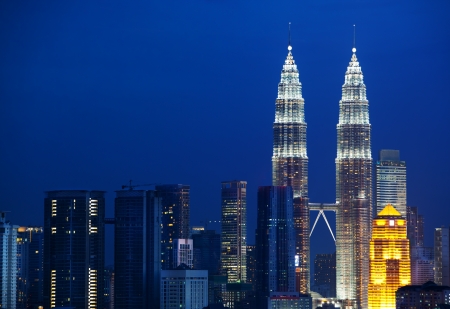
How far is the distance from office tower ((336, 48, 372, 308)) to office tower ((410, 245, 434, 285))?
3.20 m

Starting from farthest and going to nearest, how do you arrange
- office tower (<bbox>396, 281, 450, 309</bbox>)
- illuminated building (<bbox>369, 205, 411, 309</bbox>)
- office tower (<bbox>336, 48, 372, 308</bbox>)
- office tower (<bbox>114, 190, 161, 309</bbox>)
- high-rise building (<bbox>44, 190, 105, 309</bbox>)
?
1. office tower (<bbox>336, 48, 372, 308</bbox>)
2. illuminated building (<bbox>369, 205, 411, 309</bbox>)
3. office tower (<bbox>114, 190, 161, 309</bbox>)
4. office tower (<bbox>396, 281, 450, 309</bbox>)
5. high-rise building (<bbox>44, 190, 105, 309</bbox>)

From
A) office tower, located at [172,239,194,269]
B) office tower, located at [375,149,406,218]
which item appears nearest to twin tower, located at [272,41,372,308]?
office tower, located at [375,149,406,218]

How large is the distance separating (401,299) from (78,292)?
1879 cm

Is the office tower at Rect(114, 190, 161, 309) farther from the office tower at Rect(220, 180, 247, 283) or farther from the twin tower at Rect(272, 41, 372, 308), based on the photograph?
the twin tower at Rect(272, 41, 372, 308)

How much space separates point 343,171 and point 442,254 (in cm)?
911

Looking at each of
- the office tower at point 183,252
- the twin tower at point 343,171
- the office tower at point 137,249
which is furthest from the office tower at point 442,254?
the office tower at point 137,249

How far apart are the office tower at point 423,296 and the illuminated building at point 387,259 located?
18.6 ft

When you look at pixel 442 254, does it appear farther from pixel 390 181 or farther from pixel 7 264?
pixel 7 264

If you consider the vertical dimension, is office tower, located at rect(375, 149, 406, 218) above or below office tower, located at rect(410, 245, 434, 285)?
above

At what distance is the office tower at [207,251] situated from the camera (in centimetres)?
12025

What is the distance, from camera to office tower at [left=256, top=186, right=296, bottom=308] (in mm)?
115938

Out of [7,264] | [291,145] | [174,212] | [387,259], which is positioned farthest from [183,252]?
[7,264]

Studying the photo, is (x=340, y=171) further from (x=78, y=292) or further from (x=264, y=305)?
(x=78, y=292)

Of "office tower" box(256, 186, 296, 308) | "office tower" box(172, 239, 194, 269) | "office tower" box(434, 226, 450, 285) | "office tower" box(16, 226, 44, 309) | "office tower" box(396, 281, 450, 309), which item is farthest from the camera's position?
"office tower" box(434, 226, 450, 285)
